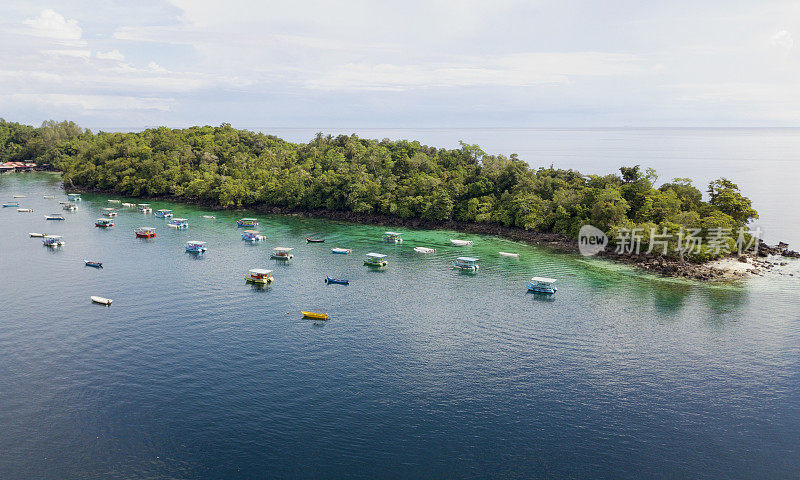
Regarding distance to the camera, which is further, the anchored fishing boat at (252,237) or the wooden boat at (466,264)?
the anchored fishing boat at (252,237)

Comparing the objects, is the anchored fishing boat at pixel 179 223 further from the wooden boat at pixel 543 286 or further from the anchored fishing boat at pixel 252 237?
the wooden boat at pixel 543 286

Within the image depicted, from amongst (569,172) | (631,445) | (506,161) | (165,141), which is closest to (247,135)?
(165,141)

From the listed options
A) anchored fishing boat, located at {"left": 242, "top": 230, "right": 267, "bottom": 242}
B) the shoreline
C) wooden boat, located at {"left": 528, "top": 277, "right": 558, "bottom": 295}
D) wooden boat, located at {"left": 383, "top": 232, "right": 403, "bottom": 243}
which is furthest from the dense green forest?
anchored fishing boat, located at {"left": 242, "top": 230, "right": 267, "bottom": 242}

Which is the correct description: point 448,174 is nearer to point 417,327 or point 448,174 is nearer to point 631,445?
point 417,327

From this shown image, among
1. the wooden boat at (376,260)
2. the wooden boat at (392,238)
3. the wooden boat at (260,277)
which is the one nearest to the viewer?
the wooden boat at (260,277)

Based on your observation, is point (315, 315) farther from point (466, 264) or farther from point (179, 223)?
point (179, 223)

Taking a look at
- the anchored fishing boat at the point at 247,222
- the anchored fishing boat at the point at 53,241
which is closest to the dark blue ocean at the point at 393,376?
the anchored fishing boat at the point at 53,241
